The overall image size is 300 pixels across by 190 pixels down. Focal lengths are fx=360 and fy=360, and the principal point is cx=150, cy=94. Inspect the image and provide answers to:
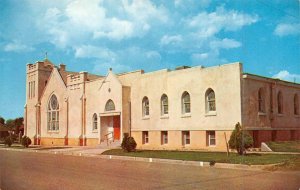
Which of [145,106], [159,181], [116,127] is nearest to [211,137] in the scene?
[145,106]

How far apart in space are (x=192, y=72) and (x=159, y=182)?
1606cm

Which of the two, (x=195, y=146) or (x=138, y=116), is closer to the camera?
(x=195, y=146)

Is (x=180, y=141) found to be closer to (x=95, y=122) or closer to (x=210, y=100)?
(x=210, y=100)

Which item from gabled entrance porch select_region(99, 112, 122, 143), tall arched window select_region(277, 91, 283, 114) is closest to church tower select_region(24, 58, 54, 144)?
gabled entrance porch select_region(99, 112, 122, 143)

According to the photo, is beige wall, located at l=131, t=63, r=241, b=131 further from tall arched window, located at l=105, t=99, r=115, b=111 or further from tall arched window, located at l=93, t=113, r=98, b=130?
tall arched window, located at l=93, t=113, r=98, b=130

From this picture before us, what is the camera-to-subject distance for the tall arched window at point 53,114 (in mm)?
41125

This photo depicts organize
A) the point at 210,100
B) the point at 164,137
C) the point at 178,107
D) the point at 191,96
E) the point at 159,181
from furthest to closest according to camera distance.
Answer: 1. the point at 164,137
2. the point at 178,107
3. the point at 191,96
4. the point at 210,100
5. the point at 159,181

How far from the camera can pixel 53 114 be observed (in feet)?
138

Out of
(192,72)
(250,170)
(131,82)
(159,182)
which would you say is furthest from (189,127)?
(159,182)

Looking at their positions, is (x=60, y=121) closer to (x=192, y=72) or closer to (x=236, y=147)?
(x=192, y=72)

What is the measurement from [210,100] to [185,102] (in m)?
2.41

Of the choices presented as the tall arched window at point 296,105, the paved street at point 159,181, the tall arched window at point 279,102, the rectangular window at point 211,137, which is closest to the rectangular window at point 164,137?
the rectangular window at point 211,137

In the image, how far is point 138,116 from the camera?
100ft

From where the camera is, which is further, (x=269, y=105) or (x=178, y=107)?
(x=178, y=107)
